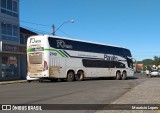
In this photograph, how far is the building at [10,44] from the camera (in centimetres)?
4484

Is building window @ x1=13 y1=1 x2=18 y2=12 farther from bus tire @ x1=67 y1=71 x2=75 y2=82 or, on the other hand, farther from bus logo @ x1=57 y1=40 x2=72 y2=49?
bus tire @ x1=67 y1=71 x2=75 y2=82

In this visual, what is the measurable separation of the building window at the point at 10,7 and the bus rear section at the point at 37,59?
36.3ft

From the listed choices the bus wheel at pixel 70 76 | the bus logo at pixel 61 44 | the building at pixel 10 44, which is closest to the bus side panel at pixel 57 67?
the bus wheel at pixel 70 76

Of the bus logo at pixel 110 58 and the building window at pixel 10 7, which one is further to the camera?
the building window at pixel 10 7

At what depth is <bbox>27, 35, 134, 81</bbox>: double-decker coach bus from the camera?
114 ft

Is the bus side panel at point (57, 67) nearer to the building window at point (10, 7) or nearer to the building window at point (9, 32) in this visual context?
the building window at point (9, 32)

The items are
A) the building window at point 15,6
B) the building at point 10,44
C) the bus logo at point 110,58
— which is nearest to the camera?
the bus logo at point 110,58

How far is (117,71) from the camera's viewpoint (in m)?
46.2

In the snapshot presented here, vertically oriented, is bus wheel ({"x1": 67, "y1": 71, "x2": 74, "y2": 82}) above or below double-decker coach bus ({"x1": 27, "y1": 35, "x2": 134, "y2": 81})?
below

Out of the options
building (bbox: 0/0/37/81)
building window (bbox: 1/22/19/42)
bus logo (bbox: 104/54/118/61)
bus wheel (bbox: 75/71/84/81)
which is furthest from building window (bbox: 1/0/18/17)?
bus logo (bbox: 104/54/118/61)

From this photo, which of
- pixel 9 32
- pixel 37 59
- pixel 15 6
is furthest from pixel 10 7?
pixel 37 59

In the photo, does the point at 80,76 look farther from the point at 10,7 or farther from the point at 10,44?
the point at 10,7

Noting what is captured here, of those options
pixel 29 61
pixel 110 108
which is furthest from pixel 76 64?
pixel 110 108

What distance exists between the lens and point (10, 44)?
4459 cm
